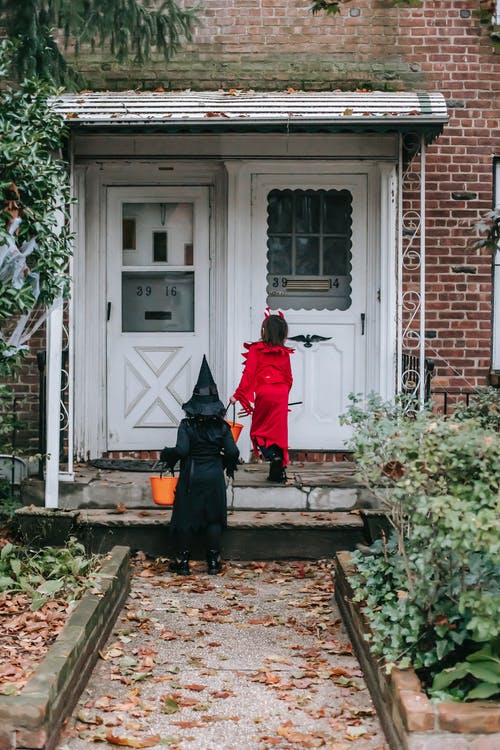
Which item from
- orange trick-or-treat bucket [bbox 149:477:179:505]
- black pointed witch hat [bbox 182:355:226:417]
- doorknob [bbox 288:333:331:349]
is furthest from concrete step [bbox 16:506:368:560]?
doorknob [bbox 288:333:331:349]

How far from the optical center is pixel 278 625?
604 centimetres

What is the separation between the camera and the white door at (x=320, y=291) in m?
8.88

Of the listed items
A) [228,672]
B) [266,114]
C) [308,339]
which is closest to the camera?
[228,672]

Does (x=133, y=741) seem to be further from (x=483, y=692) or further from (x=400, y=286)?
(x=400, y=286)

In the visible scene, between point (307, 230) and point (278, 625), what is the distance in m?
4.16

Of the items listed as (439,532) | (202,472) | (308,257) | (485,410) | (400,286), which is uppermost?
(308,257)

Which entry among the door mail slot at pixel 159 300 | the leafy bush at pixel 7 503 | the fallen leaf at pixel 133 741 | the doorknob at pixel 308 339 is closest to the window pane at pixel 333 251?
the doorknob at pixel 308 339

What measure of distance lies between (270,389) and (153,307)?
1830 mm

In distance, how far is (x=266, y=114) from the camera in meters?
7.63

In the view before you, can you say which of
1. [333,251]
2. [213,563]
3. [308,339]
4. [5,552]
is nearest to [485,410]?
[213,563]

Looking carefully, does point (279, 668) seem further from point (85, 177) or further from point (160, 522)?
point (85, 177)

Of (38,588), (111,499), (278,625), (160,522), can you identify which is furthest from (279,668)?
(111,499)

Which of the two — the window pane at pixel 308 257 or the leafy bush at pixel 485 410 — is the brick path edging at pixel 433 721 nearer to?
the leafy bush at pixel 485 410

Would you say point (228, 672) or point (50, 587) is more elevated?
point (50, 587)
